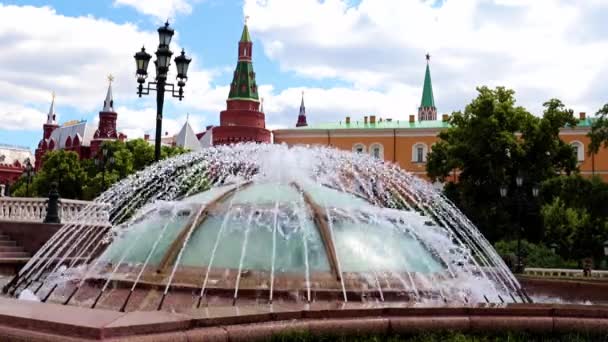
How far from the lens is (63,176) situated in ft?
159

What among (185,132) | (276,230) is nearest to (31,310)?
(276,230)

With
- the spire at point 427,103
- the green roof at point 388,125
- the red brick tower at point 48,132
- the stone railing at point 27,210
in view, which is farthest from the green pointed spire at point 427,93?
the stone railing at point 27,210

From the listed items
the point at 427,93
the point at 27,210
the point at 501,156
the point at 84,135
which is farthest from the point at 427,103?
the point at 27,210

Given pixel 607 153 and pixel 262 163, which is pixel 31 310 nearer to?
pixel 262 163

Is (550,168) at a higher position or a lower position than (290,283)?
higher

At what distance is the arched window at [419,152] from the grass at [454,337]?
59755 millimetres

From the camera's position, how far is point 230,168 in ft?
33.3

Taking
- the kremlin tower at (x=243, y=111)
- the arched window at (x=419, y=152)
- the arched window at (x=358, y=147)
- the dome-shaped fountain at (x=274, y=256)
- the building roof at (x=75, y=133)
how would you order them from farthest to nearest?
the building roof at (x=75, y=133)
the kremlin tower at (x=243, y=111)
the arched window at (x=358, y=147)
the arched window at (x=419, y=152)
the dome-shaped fountain at (x=274, y=256)

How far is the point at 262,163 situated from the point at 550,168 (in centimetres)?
2708

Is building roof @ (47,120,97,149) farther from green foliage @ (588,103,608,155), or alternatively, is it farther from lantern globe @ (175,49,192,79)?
lantern globe @ (175,49,192,79)

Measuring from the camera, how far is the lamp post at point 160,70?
13.0 m

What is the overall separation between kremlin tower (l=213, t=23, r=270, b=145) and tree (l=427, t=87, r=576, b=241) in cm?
3844

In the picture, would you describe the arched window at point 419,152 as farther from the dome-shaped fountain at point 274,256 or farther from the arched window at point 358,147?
the dome-shaped fountain at point 274,256

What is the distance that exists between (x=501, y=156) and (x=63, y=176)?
31.9 meters
